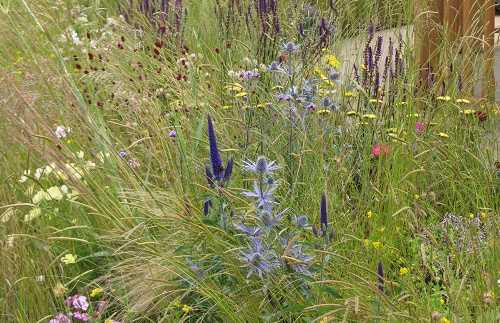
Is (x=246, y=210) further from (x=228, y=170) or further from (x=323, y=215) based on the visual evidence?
(x=323, y=215)

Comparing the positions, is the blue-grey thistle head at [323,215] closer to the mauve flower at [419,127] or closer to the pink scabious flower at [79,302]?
the pink scabious flower at [79,302]

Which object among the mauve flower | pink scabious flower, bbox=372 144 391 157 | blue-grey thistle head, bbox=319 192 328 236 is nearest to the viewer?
blue-grey thistle head, bbox=319 192 328 236

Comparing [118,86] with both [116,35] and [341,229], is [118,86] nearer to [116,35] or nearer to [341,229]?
[116,35]

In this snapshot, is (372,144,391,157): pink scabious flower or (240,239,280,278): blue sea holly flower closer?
(240,239,280,278): blue sea holly flower

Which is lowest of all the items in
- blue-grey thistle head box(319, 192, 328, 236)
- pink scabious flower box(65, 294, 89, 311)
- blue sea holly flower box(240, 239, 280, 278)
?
pink scabious flower box(65, 294, 89, 311)

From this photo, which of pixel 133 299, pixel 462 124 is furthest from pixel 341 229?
pixel 462 124

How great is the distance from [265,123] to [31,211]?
3.93ft

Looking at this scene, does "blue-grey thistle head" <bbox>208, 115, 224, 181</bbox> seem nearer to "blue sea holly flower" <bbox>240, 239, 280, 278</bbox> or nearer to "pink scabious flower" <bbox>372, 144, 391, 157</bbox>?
"blue sea holly flower" <bbox>240, 239, 280, 278</bbox>

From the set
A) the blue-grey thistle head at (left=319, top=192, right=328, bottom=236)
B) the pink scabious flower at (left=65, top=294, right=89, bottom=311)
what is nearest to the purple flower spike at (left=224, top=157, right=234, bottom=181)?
the blue-grey thistle head at (left=319, top=192, right=328, bottom=236)

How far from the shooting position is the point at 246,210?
2447 mm

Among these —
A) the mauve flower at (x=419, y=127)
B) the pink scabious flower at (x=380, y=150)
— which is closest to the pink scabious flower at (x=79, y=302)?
the pink scabious flower at (x=380, y=150)

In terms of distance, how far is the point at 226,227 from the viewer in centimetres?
211

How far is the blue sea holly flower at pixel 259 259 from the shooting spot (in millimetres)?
1944

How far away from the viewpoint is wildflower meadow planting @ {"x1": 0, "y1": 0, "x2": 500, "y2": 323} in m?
1.99
